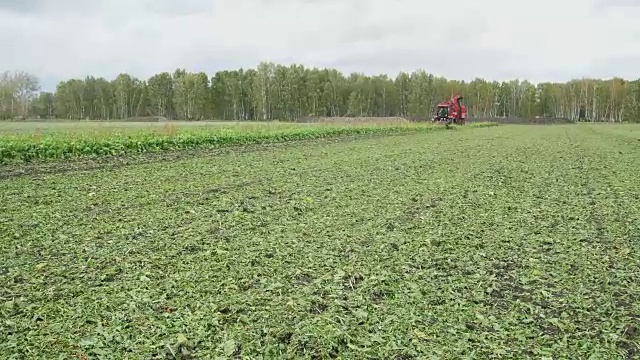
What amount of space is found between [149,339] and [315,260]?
167 cm

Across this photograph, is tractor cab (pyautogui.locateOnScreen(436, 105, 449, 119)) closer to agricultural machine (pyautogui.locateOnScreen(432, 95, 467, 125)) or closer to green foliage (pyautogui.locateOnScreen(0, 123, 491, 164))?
agricultural machine (pyautogui.locateOnScreen(432, 95, 467, 125))

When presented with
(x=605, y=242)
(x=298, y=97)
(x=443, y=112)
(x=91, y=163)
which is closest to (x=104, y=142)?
(x=91, y=163)

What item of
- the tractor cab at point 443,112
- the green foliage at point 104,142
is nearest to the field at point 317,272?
the green foliage at point 104,142

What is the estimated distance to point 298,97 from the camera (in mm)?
81188

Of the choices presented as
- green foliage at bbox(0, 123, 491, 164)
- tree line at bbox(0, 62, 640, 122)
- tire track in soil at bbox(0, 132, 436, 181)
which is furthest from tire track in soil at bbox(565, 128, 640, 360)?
tree line at bbox(0, 62, 640, 122)

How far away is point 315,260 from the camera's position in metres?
4.30

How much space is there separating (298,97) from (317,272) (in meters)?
78.3

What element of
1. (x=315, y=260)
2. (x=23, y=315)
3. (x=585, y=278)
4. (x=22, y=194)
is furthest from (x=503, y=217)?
(x=22, y=194)

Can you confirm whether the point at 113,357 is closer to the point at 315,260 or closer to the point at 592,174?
the point at 315,260

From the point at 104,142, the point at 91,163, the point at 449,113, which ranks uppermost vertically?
the point at 449,113

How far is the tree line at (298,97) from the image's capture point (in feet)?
260

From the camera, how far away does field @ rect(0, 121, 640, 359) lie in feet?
9.53

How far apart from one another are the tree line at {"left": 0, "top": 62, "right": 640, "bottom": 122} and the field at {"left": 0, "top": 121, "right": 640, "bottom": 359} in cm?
6903

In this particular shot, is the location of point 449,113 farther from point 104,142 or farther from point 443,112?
point 104,142
